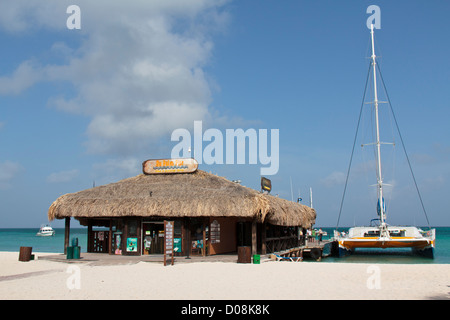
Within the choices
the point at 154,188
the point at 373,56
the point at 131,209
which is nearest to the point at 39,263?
the point at 131,209

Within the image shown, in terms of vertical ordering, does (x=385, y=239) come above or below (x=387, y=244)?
above

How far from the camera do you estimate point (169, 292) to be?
35.9ft

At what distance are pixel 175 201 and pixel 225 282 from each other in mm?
7671

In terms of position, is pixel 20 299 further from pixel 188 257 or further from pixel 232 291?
pixel 188 257

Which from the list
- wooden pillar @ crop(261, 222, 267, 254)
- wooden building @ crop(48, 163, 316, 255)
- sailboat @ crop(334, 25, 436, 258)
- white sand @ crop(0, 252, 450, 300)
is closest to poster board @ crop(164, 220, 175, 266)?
white sand @ crop(0, 252, 450, 300)

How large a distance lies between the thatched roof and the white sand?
2.70m

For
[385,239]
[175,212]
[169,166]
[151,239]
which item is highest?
[169,166]

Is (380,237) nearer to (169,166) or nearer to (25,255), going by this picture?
(169,166)

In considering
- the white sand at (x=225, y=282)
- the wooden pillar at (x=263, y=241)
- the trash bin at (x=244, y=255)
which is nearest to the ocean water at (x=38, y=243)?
the wooden pillar at (x=263, y=241)

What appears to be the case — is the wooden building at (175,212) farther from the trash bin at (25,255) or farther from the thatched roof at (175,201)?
the trash bin at (25,255)

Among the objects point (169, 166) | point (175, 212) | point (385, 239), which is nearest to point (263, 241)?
point (175, 212)

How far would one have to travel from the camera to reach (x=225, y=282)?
12.5 m

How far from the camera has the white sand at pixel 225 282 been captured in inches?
416

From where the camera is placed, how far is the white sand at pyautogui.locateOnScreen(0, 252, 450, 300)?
10578 mm
